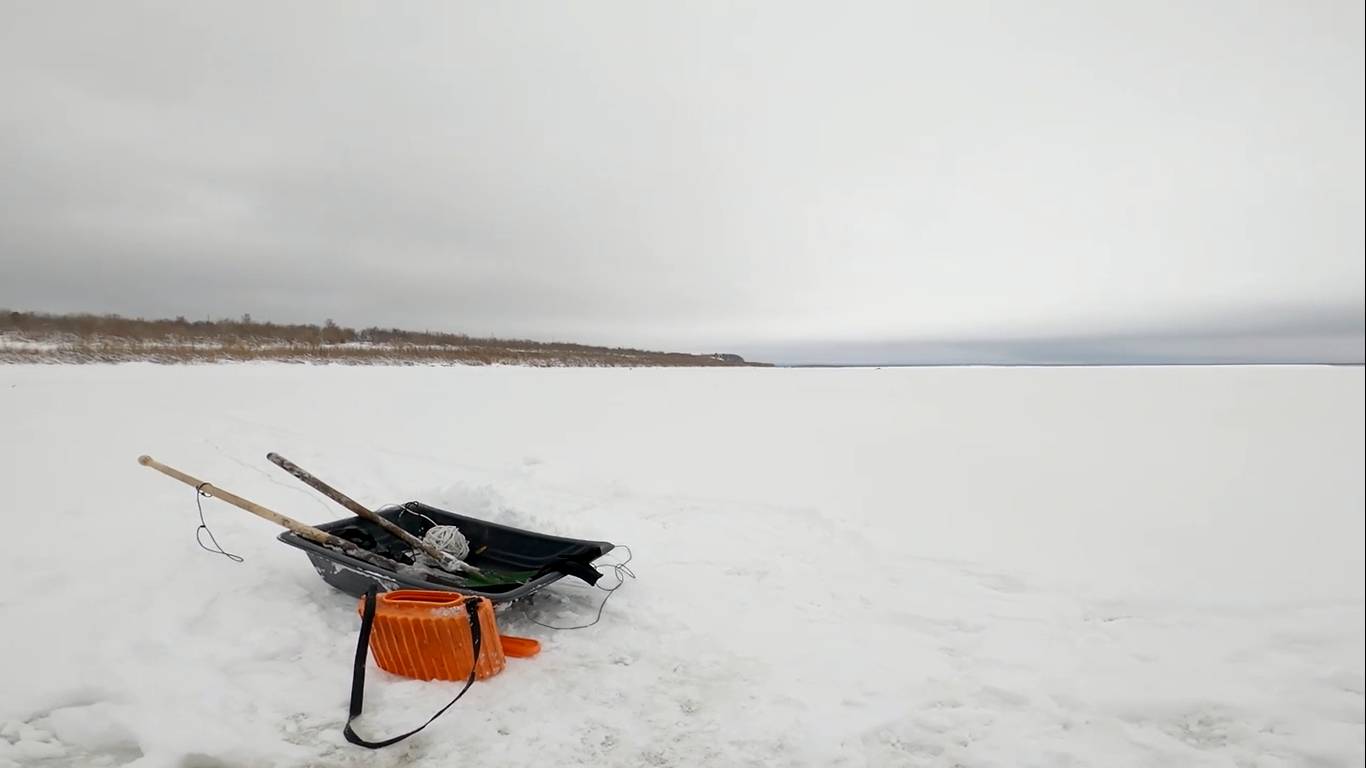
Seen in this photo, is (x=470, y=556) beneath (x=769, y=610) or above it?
above

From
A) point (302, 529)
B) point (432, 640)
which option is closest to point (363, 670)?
point (432, 640)

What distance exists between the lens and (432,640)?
3.15 metres

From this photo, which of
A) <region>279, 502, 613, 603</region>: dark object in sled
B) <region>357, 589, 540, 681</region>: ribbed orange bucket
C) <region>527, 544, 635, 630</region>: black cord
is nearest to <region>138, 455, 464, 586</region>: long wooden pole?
<region>279, 502, 613, 603</region>: dark object in sled

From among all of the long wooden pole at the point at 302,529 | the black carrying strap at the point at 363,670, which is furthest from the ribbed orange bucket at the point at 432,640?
the long wooden pole at the point at 302,529

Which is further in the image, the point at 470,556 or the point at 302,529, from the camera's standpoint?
the point at 470,556

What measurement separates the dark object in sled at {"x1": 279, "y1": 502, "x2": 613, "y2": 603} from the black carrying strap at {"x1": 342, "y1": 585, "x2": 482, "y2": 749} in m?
0.26

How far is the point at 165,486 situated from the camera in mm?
6277

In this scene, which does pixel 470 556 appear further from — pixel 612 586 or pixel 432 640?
pixel 432 640

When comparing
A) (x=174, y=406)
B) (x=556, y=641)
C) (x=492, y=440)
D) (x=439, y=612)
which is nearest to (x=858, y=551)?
(x=556, y=641)

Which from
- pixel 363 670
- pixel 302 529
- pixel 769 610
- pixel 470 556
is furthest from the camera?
pixel 470 556

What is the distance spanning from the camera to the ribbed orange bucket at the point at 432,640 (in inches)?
124

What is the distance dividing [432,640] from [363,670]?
0.33m

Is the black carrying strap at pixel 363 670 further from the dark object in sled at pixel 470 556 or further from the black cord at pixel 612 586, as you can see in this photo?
the black cord at pixel 612 586

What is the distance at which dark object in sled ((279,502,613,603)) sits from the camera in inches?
146
